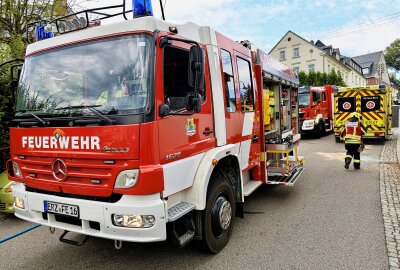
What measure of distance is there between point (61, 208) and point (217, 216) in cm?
175

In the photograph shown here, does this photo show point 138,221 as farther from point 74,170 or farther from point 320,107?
point 320,107

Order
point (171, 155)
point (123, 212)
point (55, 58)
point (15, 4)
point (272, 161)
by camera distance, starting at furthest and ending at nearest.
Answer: point (15, 4)
point (272, 161)
point (55, 58)
point (171, 155)
point (123, 212)

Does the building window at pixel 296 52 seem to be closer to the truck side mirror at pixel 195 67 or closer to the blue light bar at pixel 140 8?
the truck side mirror at pixel 195 67

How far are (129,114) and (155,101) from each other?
0.26 m

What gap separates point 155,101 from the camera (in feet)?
9.44

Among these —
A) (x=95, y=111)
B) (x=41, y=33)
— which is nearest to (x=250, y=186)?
(x=95, y=111)

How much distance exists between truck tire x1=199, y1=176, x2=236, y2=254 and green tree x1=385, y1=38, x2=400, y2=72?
249 ft

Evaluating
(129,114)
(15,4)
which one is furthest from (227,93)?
(15,4)

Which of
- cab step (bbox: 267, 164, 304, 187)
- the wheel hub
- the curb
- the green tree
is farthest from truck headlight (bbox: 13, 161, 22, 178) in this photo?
the green tree

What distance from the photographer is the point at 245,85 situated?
4.95 m

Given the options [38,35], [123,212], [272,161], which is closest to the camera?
[123,212]

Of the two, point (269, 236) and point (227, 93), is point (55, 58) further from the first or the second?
point (269, 236)

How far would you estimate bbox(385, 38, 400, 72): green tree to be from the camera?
6575 centimetres

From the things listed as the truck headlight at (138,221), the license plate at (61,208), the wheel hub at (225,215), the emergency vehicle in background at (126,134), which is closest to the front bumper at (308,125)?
the emergency vehicle in background at (126,134)
